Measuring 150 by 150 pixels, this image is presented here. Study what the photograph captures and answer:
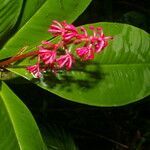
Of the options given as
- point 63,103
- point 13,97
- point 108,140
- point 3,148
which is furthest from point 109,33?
point 108,140

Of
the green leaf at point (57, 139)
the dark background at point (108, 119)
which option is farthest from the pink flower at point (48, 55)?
the dark background at point (108, 119)

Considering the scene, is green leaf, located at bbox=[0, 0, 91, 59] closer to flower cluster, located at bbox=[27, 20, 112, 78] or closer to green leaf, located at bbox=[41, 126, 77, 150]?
flower cluster, located at bbox=[27, 20, 112, 78]

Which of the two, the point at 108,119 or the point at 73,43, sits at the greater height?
the point at 73,43

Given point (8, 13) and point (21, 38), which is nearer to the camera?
point (8, 13)

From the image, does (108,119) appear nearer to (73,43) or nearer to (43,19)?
(43,19)

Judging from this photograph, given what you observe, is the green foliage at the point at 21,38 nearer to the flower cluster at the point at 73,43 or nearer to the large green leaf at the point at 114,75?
the large green leaf at the point at 114,75

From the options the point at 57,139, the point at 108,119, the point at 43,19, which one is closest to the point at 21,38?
the point at 43,19

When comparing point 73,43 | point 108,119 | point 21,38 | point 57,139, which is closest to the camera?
point 73,43
